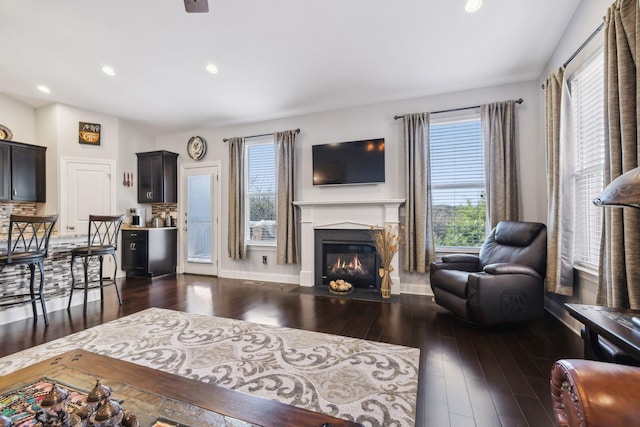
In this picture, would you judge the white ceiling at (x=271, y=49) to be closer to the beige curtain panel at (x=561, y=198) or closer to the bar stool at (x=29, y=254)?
the beige curtain panel at (x=561, y=198)

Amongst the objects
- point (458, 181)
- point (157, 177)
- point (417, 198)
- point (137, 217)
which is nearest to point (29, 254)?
point (137, 217)

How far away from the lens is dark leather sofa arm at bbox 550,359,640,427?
69 centimetres

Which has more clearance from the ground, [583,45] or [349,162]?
[583,45]

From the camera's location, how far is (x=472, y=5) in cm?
247

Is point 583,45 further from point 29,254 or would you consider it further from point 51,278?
point 51,278

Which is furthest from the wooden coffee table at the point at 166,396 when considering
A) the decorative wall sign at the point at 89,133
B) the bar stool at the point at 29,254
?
the decorative wall sign at the point at 89,133

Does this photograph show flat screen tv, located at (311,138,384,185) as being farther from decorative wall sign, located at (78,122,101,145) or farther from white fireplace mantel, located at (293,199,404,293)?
decorative wall sign, located at (78,122,101,145)

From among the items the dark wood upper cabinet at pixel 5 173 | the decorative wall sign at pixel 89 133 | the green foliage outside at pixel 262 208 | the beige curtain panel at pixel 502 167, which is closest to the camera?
the beige curtain panel at pixel 502 167

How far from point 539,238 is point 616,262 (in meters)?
1.22

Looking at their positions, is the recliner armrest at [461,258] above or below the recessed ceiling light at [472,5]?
below

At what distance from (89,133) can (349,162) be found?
15.0 ft

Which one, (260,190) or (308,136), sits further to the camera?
(260,190)

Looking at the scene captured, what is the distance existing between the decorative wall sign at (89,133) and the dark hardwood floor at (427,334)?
261 centimetres

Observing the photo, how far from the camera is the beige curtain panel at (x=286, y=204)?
443cm
